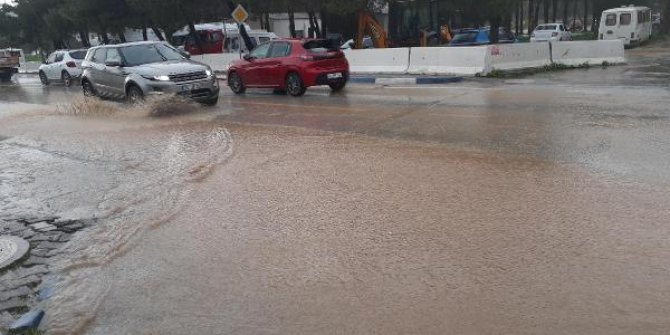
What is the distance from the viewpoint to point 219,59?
30.4 meters

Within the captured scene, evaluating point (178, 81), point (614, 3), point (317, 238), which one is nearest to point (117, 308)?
point (317, 238)

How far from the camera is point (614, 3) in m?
48.3

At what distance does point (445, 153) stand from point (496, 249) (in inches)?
139

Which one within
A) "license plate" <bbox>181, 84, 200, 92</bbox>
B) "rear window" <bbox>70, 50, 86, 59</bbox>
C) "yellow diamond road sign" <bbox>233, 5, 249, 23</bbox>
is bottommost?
"license plate" <bbox>181, 84, 200, 92</bbox>

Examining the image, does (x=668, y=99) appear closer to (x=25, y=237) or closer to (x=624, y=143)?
(x=624, y=143)

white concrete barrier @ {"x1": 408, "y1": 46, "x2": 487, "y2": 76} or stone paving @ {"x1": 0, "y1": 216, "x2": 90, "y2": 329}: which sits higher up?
white concrete barrier @ {"x1": 408, "y1": 46, "x2": 487, "y2": 76}

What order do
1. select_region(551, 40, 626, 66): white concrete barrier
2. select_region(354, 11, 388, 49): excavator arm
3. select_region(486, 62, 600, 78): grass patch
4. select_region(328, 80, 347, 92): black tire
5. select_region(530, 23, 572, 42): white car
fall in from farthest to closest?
select_region(530, 23, 572, 42): white car, select_region(354, 11, 388, 49): excavator arm, select_region(551, 40, 626, 66): white concrete barrier, select_region(486, 62, 600, 78): grass patch, select_region(328, 80, 347, 92): black tire

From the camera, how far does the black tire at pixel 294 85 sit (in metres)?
16.1

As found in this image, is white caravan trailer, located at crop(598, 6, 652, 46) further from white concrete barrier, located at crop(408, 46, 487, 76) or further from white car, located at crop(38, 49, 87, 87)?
white car, located at crop(38, 49, 87, 87)

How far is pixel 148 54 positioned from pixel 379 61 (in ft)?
33.6

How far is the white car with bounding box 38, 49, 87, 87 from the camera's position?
2680cm

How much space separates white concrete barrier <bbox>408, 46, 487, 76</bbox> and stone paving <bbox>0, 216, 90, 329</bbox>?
1563cm

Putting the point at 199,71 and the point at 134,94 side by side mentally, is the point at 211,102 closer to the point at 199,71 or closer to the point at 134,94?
the point at 199,71

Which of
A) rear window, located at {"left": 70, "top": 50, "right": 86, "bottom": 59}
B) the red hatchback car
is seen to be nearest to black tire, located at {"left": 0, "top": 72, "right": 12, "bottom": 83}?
rear window, located at {"left": 70, "top": 50, "right": 86, "bottom": 59}
